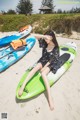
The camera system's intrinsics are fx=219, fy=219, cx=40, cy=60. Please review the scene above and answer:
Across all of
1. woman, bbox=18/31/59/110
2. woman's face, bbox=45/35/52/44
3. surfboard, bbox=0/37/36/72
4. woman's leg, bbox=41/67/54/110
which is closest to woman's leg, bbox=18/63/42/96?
woman, bbox=18/31/59/110

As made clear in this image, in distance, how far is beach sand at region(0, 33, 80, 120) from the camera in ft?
16.8

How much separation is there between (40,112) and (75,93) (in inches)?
47.3

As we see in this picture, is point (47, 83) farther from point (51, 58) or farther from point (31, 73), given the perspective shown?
point (51, 58)

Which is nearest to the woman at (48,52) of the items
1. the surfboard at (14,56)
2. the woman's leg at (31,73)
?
the woman's leg at (31,73)

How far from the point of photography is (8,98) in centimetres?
571

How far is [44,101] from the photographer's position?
5.59 meters

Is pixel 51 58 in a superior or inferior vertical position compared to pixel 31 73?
superior

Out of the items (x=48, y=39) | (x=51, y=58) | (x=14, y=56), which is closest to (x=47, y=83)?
(x=51, y=58)

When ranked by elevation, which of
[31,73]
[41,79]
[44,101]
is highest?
[31,73]

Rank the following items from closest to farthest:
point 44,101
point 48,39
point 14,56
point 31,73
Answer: point 44,101
point 31,73
point 48,39
point 14,56

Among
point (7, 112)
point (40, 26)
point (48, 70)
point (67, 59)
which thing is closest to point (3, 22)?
point (40, 26)

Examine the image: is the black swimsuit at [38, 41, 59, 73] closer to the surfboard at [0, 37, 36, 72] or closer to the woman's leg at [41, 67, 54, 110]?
the woman's leg at [41, 67, 54, 110]

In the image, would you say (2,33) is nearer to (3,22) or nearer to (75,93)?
(3,22)

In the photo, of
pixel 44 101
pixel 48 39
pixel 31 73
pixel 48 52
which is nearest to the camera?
pixel 44 101
